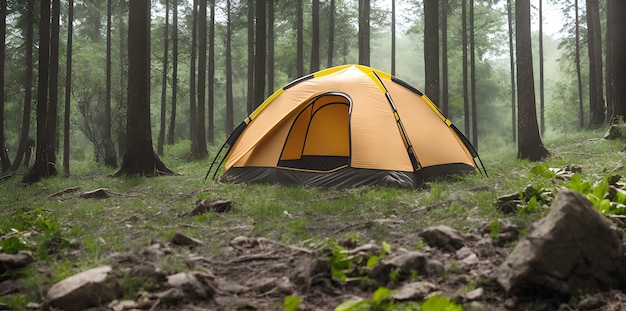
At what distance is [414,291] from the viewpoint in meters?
3.21

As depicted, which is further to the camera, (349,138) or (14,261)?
(349,138)

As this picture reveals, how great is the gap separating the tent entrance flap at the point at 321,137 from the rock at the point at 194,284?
6491mm

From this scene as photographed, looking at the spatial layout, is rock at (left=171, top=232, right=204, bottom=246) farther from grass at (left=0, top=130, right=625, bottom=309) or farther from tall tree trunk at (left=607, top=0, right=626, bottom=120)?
tall tree trunk at (left=607, top=0, right=626, bottom=120)

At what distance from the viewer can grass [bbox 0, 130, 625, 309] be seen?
440cm

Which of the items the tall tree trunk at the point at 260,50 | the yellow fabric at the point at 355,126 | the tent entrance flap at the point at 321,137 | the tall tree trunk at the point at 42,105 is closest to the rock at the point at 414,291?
the yellow fabric at the point at 355,126

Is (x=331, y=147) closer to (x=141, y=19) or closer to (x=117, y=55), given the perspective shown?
(x=141, y=19)

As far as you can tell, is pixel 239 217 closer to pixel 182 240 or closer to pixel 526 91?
pixel 182 240

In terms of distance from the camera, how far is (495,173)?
9.30 metres

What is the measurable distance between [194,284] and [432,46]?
10114 mm

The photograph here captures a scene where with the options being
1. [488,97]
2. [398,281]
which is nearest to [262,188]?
[398,281]

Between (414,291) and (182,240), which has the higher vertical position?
(182,240)

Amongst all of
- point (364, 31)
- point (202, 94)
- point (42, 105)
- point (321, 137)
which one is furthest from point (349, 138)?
point (364, 31)

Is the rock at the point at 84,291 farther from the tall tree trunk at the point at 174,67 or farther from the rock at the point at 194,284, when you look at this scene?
the tall tree trunk at the point at 174,67

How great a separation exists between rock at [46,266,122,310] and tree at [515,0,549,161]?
32.7ft
